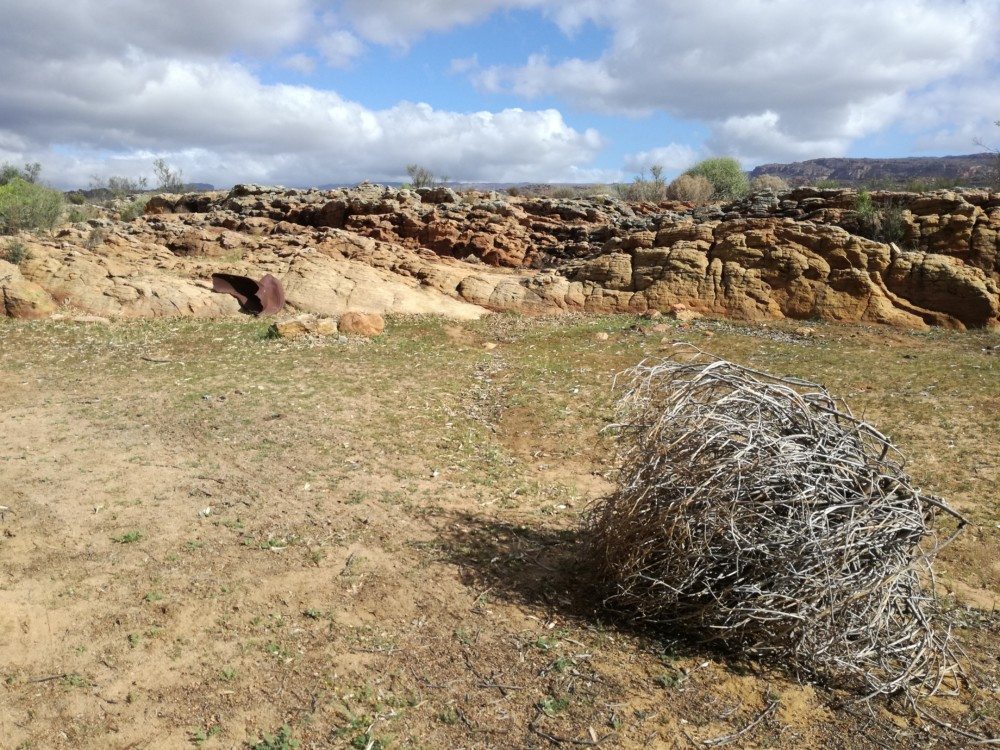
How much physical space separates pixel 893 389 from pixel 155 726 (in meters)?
9.35

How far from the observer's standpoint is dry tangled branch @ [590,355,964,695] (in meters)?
3.73

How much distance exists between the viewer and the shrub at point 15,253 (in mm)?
13320

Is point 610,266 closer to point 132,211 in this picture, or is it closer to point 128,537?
point 128,537

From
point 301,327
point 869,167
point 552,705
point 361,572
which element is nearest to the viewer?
point 552,705

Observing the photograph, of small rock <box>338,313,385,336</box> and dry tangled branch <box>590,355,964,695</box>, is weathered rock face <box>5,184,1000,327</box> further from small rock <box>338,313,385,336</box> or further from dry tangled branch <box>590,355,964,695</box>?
dry tangled branch <box>590,355,964,695</box>

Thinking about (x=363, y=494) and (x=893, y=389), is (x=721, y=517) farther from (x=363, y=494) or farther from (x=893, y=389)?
(x=893, y=389)

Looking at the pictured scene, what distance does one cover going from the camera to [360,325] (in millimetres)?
12531

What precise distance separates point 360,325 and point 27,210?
1320 cm

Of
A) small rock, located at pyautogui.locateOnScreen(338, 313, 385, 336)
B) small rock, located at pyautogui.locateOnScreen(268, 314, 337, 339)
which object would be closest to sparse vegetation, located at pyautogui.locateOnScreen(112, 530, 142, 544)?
small rock, located at pyautogui.locateOnScreen(268, 314, 337, 339)

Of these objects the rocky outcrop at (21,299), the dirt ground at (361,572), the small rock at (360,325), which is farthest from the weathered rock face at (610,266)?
the dirt ground at (361,572)

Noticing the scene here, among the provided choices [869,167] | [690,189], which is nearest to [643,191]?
[690,189]

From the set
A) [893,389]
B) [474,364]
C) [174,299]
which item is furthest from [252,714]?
[174,299]

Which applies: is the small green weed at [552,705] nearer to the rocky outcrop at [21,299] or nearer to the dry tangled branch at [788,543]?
the dry tangled branch at [788,543]

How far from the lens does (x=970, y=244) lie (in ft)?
48.8
